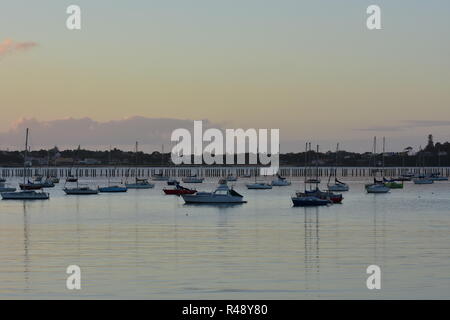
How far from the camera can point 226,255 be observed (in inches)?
1761

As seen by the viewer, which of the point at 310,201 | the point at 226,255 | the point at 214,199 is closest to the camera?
the point at 226,255

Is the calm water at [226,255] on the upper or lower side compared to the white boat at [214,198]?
lower

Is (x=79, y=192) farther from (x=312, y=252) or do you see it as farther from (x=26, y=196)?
(x=312, y=252)

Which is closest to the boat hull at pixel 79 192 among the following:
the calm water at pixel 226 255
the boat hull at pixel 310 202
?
the boat hull at pixel 310 202

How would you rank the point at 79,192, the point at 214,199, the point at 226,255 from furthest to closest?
the point at 79,192 → the point at 214,199 → the point at 226,255

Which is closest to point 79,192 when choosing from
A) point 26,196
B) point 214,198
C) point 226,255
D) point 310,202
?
point 26,196

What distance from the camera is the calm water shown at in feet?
110

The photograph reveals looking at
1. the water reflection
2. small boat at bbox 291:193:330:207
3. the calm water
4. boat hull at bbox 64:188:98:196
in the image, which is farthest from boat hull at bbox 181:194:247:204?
boat hull at bbox 64:188:98:196

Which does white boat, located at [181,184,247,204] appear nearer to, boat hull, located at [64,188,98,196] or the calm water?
the calm water

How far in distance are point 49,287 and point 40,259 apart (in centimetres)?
956

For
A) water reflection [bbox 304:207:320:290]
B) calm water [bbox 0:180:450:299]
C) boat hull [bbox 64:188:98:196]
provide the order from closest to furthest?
1. calm water [bbox 0:180:450:299]
2. water reflection [bbox 304:207:320:290]
3. boat hull [bbox 64:188:98:196]

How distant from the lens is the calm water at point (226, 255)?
3356 cm

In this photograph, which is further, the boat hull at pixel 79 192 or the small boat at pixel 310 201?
the boat hull at pixel 79 192

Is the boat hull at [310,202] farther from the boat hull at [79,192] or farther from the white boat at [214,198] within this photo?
the boat hull at [79,192]
